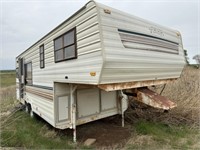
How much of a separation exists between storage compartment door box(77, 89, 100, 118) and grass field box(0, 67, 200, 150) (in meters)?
0.80

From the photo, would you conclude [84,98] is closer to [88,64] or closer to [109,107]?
[109,107]

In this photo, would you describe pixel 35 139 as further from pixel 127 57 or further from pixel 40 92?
pixel 127 57

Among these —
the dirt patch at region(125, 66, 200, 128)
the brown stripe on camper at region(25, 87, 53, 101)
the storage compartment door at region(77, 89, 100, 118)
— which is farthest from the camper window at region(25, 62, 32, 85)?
the dirt patch at region(125, 66, 200, 128)

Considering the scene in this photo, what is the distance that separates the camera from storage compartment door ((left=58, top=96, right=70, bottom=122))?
199 inches

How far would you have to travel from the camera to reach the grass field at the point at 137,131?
4.86 m

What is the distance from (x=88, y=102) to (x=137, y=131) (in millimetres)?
1912

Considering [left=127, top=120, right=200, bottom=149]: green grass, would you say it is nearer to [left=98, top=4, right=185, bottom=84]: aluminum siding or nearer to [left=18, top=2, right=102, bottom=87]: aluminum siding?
[left=98, top=4, right=185, bottom=84]: aluminum siding

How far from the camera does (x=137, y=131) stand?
19.0 ft

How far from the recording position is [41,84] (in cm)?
630

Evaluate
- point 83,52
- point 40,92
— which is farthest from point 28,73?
point 83,52

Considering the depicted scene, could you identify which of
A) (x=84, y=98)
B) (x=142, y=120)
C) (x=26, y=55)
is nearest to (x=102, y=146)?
(x=84, y=98)

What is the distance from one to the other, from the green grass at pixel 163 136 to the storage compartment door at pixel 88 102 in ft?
5.13

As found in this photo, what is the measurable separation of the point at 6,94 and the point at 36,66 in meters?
10.6

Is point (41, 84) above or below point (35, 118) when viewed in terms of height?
above
